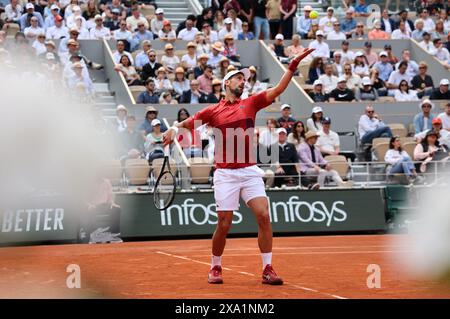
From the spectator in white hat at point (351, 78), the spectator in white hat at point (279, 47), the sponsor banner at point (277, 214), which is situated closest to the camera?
the sponsor banner at point (277, 214)

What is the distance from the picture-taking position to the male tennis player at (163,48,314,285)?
12383 millimetres

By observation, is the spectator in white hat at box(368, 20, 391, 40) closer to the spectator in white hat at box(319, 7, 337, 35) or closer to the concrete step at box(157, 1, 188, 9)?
the spectator in white hat at box(319, 7, 337, 35)

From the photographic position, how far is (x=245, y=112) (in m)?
12.5

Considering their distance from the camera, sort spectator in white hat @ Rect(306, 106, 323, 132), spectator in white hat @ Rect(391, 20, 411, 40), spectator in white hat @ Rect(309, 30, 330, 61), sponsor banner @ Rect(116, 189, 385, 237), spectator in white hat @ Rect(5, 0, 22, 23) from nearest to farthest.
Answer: sponsor banner @ Rect(116, 189, 385, 237), spectator in white hat @ Rect(306, 106, 323, 132), spectator in white hat @ Rect(5, 0, 22, 23), spectator in white hat @ Rect(309, 30, 330, 61), spectator in white hat @ Rect(391, 20, 411, 40)

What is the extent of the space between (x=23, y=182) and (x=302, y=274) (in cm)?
484

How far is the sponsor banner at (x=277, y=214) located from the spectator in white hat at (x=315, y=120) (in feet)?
7.01

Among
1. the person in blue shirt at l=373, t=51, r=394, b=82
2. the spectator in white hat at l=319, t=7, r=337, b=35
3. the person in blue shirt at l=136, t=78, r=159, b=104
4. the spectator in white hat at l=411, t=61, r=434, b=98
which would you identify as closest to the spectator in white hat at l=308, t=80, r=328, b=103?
the person in blue shirt at l=373, t=51, r=394, b=82

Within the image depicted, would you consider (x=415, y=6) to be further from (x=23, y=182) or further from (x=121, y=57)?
(x=23, y=182)

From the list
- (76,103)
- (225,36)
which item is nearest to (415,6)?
(225,36)

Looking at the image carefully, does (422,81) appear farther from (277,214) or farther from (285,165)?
(277,214)

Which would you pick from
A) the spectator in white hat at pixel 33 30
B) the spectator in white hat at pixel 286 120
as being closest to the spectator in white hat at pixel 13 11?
the spectator in white hat at pixel 33 30

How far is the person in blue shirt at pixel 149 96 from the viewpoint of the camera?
24609 mm

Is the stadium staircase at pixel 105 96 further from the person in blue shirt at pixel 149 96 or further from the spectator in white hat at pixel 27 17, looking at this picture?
the spectator in white hat at pixel 27 17

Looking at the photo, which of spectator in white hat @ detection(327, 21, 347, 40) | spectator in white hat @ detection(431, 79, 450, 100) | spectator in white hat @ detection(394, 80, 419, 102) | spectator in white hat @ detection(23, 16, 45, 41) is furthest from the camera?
spectator in white hat @ detection(327, 21, 347, 40)
